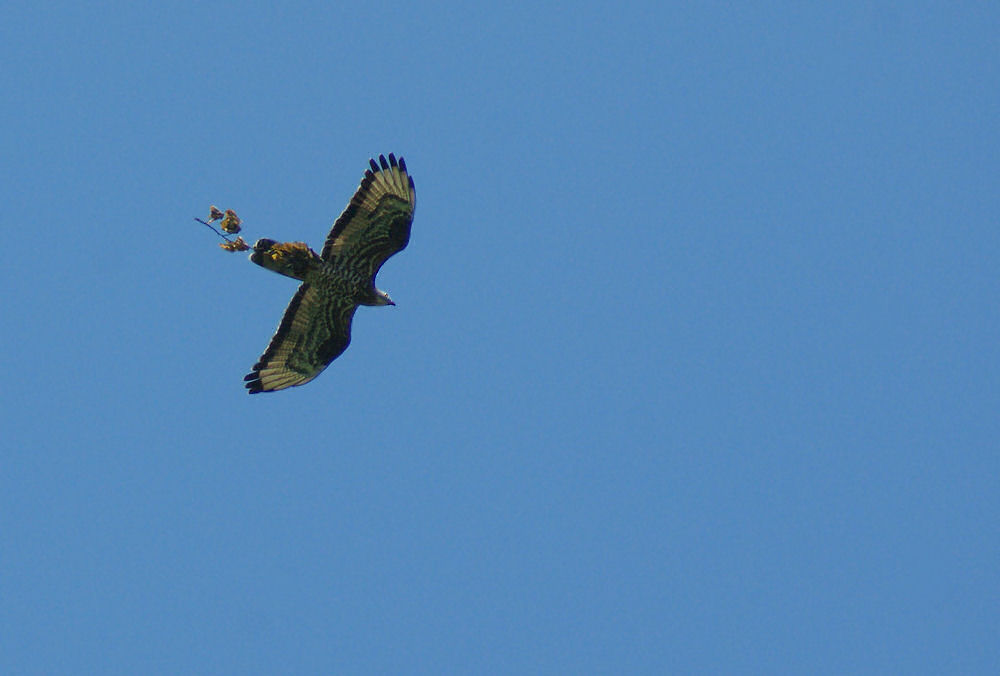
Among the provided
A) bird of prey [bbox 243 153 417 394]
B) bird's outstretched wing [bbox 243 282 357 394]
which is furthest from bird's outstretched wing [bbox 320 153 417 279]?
bird's outstretched wing [bbox 243 282 357 394]

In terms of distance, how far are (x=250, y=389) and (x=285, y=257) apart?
238 centimetres

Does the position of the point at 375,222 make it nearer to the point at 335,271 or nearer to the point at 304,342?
the point at 335,271

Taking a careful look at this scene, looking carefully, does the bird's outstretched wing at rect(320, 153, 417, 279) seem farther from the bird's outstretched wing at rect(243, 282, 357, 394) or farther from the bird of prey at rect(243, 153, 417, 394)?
the bird's outstretched wing at rect(243, 282, 357, 394)

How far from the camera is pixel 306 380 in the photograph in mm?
19391

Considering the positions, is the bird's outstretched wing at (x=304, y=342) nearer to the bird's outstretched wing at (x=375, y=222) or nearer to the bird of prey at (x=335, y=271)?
the bird of prey at (x=335, y=271)

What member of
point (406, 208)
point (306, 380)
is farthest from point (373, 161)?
point (306, 380)

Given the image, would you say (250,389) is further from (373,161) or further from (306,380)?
(373,161)

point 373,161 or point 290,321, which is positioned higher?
point 373,161

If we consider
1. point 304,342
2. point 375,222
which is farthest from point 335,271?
point 304,342

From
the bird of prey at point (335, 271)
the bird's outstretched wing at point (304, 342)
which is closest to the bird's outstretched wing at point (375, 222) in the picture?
the bird of prey at point (335, 271)

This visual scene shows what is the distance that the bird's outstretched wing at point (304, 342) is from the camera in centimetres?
1909

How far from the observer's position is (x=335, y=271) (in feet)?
61.0

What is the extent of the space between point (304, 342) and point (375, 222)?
2.46 meters

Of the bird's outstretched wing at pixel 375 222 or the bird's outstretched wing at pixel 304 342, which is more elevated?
the bird's outstretched wing at pixel 375 222
